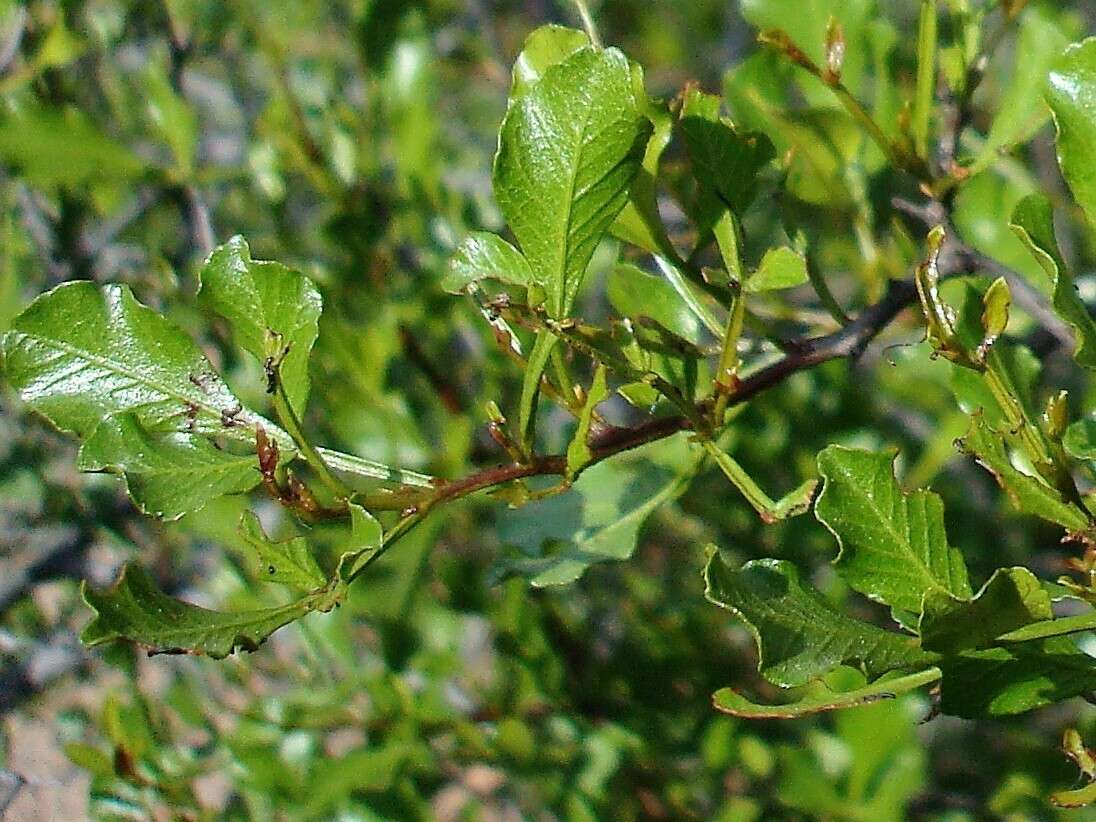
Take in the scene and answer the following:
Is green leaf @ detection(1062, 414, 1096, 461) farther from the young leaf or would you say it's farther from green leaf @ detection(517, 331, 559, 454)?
green leaf @ detection(517, 331, 559, 454)

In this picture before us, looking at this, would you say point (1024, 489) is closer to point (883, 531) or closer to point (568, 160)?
point (883, 531)

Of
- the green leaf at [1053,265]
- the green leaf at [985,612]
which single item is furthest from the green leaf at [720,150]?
the green leaf at [985,612]

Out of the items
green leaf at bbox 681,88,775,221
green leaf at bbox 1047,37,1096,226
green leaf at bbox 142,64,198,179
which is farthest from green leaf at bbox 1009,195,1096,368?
green leaf at bbox 142,64,198,179

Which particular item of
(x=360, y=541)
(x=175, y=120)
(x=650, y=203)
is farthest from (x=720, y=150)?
(x=175, y=120)

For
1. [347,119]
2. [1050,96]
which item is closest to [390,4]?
[347,119]

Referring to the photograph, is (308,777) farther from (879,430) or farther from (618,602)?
(879,430)
